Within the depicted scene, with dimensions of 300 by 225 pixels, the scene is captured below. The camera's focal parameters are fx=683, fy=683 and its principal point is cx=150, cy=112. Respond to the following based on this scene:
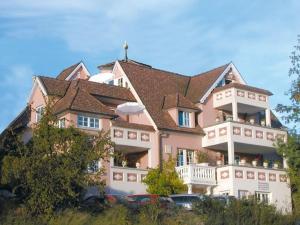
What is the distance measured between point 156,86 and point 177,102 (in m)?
3.27

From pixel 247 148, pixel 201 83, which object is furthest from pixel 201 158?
pixel 201 83

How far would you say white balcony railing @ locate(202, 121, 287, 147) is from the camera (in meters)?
43.5

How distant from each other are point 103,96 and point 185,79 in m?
9.96

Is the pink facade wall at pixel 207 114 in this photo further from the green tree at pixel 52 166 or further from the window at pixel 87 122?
the green tree at pixel 52 166

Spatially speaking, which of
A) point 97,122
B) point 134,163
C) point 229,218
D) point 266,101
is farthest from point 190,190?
point 229,218

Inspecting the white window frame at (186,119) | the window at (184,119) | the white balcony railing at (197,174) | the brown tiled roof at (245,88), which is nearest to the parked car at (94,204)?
the white balcony railing at (197,174)

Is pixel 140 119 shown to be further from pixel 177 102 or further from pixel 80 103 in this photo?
pixel 80 103

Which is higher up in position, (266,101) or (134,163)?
(266,101)

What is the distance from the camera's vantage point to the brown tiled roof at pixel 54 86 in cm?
4203

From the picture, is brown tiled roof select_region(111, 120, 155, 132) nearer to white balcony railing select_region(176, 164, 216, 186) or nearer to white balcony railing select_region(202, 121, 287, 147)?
white balcony railing select_region(176, 164, 216, 186)

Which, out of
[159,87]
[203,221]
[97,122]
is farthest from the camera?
[159,87]

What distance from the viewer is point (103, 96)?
42.9 m

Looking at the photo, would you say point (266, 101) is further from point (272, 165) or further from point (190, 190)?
point (190, 190)

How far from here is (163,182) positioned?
40.4 m
